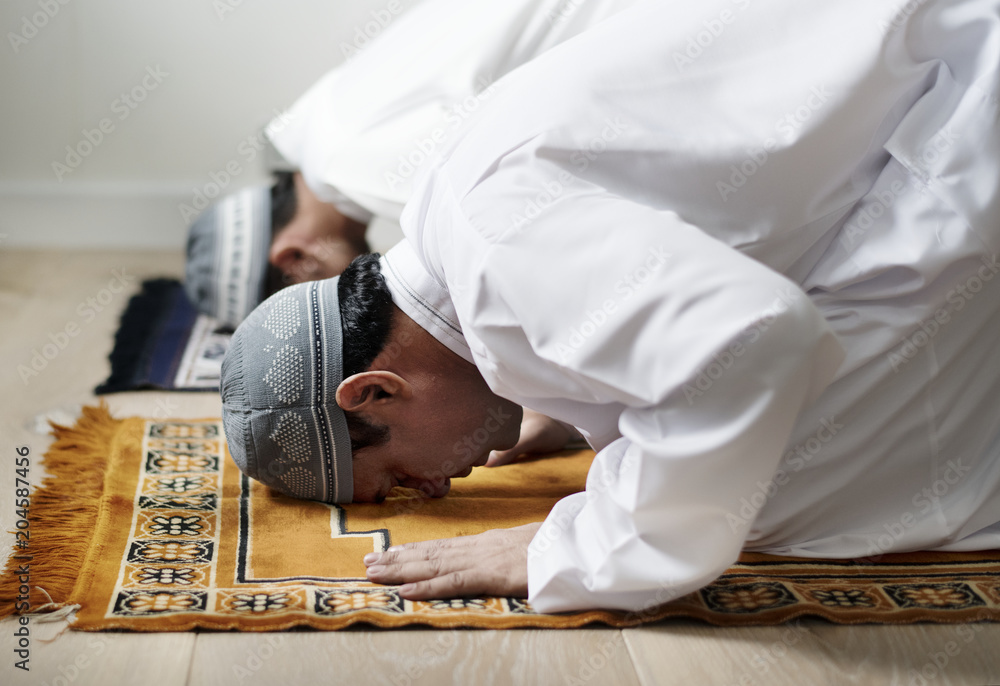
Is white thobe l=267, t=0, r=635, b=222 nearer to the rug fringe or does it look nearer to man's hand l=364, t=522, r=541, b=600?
the rug fringe

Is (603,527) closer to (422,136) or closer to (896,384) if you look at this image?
(896,384)

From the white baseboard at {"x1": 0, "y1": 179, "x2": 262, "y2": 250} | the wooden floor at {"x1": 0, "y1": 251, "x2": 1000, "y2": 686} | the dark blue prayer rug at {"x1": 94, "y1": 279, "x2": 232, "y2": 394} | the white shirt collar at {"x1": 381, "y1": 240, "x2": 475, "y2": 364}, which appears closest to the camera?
the wooden floor at {"x1": 0, "y1": 251, "x2": 1000, "y2": 686}

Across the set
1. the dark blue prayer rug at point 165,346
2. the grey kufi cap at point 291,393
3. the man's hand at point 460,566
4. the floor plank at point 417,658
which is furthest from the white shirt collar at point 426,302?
A: the dark blue prayer rug at point 165,346

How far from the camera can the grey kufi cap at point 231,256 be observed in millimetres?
2256

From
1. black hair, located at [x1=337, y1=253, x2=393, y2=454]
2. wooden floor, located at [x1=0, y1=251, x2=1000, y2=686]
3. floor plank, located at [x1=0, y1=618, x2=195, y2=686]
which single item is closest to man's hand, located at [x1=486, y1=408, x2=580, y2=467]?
black hair, located at [x1=337, y1=253, x2=393, y2=454]

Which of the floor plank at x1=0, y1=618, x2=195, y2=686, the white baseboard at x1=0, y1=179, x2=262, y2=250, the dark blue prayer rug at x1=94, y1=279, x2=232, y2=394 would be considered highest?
the white baseboard at x1=0, y1=179, x2=262, y2=250

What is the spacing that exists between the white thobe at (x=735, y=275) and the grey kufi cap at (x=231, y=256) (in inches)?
41.2

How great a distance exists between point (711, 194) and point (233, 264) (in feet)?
4.85

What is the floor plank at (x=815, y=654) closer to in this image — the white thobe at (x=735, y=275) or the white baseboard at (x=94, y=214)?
the white thobe at (x=735, y=275)

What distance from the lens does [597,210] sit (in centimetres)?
99

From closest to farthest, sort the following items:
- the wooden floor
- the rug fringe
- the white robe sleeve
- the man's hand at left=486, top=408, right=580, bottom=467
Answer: the white robe sleeve
the wooden floor
the rug fringe
the man's hand at left=486, top=408, right=580, bottom=467

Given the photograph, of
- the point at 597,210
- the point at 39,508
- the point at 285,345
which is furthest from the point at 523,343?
the point at 39,508

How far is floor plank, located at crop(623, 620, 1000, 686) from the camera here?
1038mm

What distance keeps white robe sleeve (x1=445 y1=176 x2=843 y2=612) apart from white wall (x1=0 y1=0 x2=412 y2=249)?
2244 mm
